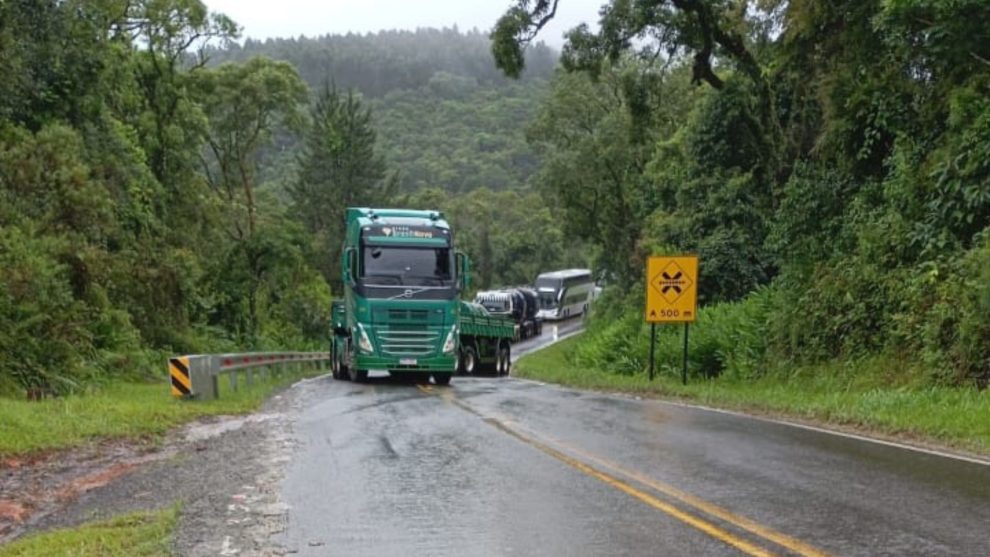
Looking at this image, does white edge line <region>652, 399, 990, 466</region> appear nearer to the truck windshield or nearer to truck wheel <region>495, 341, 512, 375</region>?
the truck windshield

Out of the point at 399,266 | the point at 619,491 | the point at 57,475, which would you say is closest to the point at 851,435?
the point at 619,491

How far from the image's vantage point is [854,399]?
1586 centimetres

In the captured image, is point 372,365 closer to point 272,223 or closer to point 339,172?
point 272,223

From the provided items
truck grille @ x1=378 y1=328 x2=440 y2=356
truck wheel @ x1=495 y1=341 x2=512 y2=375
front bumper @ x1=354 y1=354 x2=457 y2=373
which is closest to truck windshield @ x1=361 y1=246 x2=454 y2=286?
truck grille @ x1=378 y1=328 x2=440 y2=356

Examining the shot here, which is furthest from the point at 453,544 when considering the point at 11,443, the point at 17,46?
the point at 17,46

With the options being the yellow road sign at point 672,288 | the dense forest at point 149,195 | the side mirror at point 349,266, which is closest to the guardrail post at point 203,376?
the dense forest at point 149,195

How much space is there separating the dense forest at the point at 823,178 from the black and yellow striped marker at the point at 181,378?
1224 cm

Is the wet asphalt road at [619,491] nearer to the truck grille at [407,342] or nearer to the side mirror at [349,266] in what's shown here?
the truck grille at [407,342]

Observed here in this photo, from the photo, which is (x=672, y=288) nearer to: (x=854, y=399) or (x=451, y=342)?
(x=451, y=342)

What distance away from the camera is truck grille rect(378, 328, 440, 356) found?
24.2 meters

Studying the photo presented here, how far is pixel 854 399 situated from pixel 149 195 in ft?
81.9

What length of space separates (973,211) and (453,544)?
14.6m

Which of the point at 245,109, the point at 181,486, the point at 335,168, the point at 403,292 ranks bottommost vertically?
the point at 181,486

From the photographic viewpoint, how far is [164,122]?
38.8 m
